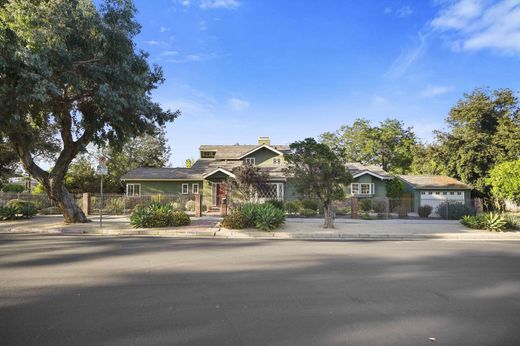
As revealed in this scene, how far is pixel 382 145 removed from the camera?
46.4m

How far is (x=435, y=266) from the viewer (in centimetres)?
766

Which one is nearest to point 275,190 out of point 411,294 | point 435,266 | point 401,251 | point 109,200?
point 109,200

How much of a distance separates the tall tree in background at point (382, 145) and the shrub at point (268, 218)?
104 ft

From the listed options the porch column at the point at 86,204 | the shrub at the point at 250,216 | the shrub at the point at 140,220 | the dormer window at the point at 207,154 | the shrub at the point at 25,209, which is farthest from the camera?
the dormer window at the point at 207,154

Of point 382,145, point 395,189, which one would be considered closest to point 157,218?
point 395,189

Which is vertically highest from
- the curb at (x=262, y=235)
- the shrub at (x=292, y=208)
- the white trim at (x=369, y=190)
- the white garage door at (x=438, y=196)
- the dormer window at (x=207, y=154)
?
the dormer window at (x=207, y=154)

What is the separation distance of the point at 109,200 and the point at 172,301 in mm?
21363

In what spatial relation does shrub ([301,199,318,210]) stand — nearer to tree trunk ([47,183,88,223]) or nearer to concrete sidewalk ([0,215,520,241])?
concrete sidewalk ([0,215,520,241])

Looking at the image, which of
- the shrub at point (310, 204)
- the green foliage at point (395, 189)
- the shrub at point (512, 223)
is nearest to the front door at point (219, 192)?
the shrub at point (310, 204)

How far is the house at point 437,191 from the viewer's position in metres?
29.0

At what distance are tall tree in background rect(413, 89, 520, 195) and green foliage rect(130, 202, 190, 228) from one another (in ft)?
87.1

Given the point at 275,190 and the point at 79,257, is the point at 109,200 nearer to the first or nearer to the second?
the point at 275,190

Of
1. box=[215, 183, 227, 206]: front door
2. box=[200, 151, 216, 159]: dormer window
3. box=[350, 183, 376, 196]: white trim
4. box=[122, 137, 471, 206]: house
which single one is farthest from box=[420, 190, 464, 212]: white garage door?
box=[200, 151, 216, 159]: dormer window

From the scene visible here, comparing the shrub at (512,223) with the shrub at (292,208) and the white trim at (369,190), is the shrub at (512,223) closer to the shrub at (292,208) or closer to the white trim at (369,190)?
the shrub at (292,208)
